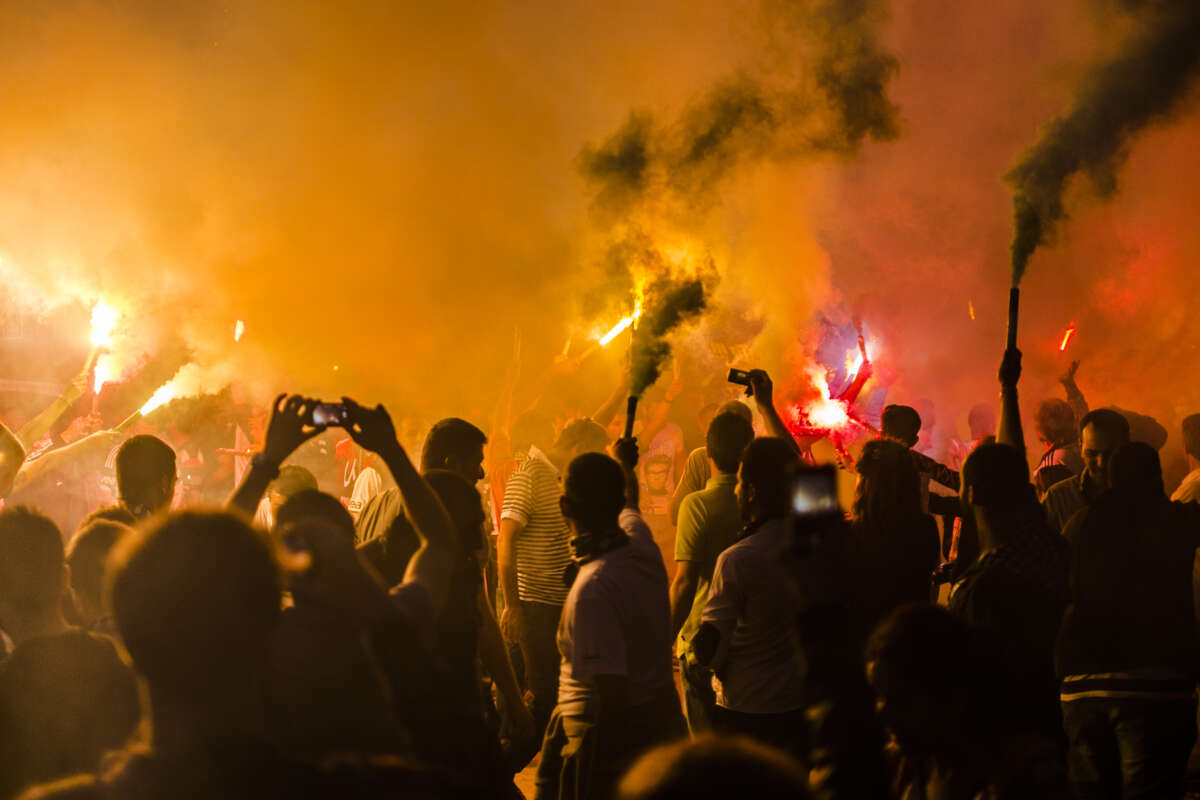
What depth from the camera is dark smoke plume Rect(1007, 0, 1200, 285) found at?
5.76 m

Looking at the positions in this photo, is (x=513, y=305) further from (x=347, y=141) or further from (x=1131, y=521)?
(x=1131, y=521)

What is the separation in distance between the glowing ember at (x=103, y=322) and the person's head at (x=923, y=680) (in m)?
11.2

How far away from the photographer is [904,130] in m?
13.4

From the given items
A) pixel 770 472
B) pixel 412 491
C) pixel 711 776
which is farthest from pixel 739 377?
pixel 711 776

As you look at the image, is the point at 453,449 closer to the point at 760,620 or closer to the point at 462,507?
the point at 462,507

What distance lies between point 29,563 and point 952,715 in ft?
8.52

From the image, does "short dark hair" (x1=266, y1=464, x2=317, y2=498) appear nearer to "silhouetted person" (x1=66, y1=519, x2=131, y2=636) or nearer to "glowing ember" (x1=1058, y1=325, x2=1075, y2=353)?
"silhouetted person" (x1=66, y1=519, x2=131, y2=636)

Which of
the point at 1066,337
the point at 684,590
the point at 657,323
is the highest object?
the point at 1066,337

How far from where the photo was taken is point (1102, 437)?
5.06 m

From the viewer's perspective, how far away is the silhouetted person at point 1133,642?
4.20 meters

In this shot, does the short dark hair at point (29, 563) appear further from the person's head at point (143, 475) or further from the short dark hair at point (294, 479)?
the short dark hair at point (294, 479)

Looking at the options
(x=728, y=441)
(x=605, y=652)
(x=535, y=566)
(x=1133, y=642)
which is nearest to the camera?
(x=605, y=652)

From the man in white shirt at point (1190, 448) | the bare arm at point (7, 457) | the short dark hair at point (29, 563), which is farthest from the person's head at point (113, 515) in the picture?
the man in white shirt at point (1190, 448)

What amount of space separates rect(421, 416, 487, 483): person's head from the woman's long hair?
1699 millimetres
